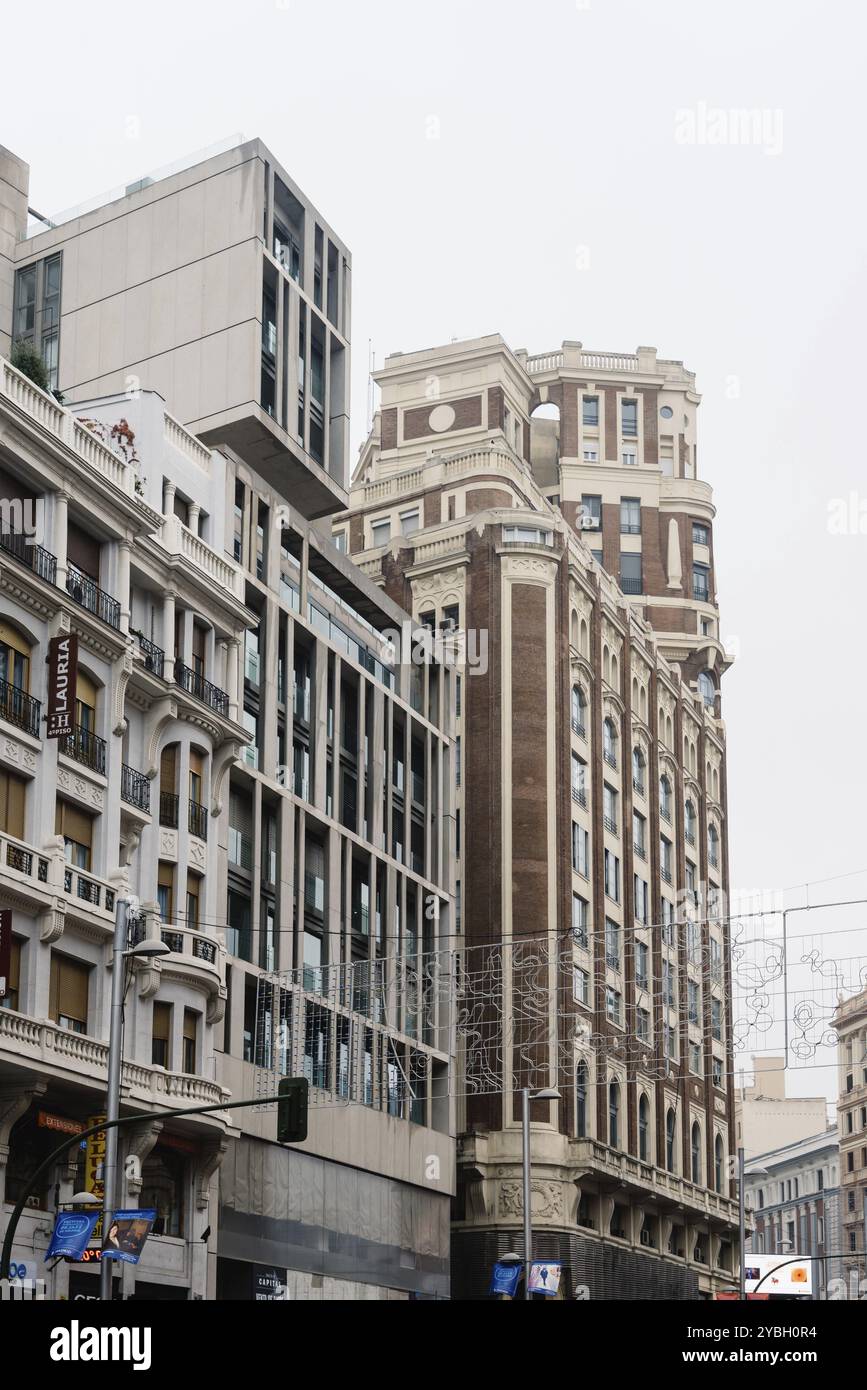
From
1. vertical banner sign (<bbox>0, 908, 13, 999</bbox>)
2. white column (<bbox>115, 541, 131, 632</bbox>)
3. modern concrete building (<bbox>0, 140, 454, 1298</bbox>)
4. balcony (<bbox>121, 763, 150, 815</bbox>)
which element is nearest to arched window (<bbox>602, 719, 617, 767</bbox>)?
modern concrete building (<bbox>0, 140, 454, 1298</bbox>)

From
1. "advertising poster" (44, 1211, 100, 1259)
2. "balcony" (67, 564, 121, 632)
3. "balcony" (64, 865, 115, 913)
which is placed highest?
"balcony" (67, 564, 121, 632)

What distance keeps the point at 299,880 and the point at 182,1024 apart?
11573 mm

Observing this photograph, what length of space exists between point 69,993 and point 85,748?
5.67 meters

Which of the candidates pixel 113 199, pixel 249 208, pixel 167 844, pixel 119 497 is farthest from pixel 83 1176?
pixel 113 199

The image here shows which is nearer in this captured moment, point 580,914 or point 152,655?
point 152,655

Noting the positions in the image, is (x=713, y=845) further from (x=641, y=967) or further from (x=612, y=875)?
(x=612, y=875)

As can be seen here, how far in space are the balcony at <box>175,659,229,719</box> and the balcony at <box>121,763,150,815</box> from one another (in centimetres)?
291

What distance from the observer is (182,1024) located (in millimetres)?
46625

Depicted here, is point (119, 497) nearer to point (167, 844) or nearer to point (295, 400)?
point (167, 844)

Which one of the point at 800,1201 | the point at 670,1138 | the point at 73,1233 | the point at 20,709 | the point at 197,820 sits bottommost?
the point at 73,1233

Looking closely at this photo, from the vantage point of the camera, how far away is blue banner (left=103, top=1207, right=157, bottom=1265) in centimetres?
3397

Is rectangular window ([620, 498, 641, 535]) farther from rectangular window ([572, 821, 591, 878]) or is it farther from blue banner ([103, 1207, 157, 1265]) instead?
blue banner ([103, 1207, 157, 1265])

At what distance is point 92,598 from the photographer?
1795 inches

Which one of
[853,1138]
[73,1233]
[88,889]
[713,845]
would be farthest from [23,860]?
[853,1138]
